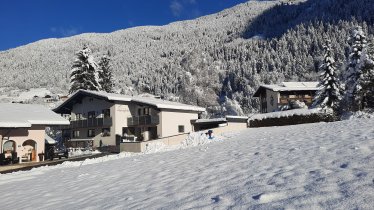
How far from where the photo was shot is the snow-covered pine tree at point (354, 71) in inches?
1748

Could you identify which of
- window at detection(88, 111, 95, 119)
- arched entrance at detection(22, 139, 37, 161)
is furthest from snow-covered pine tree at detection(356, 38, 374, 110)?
arched entrance at detection(22, 139, 37, 161)

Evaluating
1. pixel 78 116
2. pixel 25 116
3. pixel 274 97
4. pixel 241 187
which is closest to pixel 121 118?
pixel 78 116

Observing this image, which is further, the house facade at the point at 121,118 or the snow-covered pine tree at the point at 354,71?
the house facade at the point at 121,118

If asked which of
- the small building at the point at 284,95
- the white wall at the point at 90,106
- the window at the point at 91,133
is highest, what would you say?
the small building at the point at 284,95

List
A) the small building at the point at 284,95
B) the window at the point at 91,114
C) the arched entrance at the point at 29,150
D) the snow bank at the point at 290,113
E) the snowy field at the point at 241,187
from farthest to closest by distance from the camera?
the small building at the point at 284,95 < the window at the point at 91,114 < the snow bank at the point at 290,113 < the arched entrance at the point at 29,150 < the snowy field at the point at 241,187

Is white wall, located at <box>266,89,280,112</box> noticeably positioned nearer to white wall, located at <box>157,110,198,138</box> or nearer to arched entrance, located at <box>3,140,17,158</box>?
white wall, located at <box>157,110,198,138</box>

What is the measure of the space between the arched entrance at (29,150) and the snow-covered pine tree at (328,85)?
35.7 meters

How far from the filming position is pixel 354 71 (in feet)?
150

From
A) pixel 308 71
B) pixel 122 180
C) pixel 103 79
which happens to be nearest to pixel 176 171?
pixel 122 180

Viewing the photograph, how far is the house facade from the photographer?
4575cm

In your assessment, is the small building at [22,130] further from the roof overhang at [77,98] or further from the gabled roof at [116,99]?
the gabled roof at [116,99]

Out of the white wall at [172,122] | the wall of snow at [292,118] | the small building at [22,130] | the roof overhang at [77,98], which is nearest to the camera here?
the small building at [22,130]

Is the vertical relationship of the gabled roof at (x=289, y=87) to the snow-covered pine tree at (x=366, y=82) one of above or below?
above

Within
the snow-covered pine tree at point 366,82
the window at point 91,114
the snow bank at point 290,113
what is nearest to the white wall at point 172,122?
the snow bank at point 290,113
